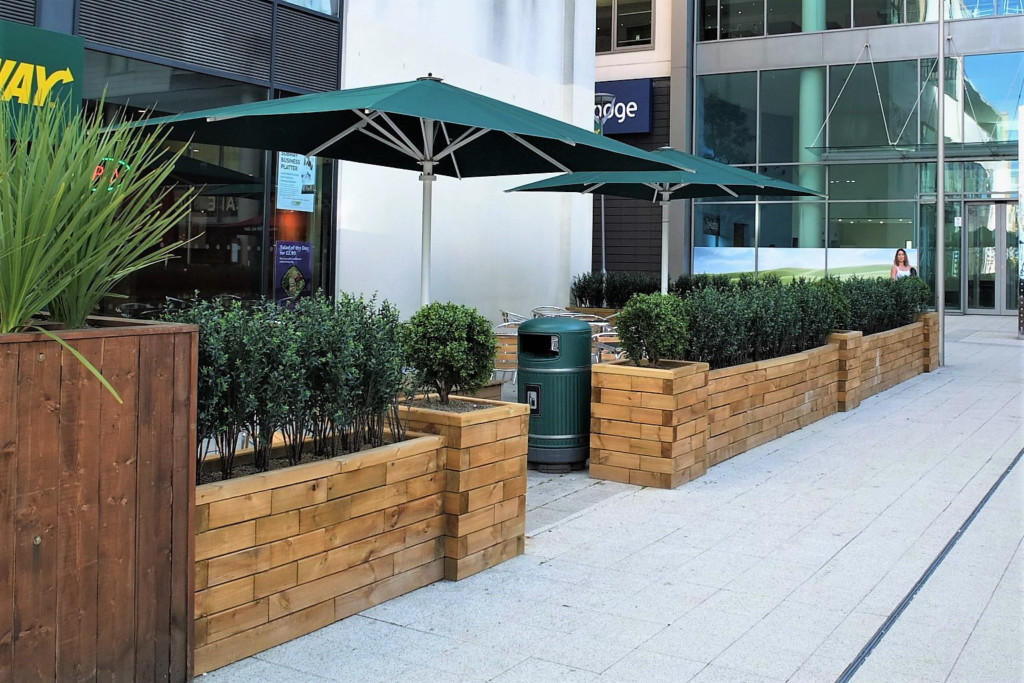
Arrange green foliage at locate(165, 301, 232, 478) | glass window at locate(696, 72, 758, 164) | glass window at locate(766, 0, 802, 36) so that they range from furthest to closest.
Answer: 1. glass window at locate(696, 72, 758, 164)
2. glass window at locate(766, 0, 802, 36)
3. green foliage at locate(165, 301, 232, 478)

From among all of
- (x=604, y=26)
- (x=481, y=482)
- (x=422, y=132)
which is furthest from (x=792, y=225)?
(x=481, y=482)

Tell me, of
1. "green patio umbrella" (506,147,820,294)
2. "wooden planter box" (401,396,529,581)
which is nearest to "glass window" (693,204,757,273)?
"green patio umbrella" (506,147,820,294)

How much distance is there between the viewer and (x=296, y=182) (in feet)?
37.9

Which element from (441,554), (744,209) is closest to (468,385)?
(441,554)

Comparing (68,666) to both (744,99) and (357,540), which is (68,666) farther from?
(744,99)

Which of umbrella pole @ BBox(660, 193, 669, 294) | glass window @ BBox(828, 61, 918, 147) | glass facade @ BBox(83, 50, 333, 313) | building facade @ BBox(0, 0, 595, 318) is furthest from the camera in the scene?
glass window @ BBox(828, 61, 918, 147)

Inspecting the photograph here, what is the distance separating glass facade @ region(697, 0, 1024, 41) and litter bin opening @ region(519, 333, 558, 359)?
820 inches

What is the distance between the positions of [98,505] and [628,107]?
24.4 meters

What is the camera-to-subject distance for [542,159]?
7711mm

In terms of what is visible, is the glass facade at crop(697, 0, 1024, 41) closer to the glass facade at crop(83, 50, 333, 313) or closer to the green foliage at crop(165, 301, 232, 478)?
the glass facade at crop(83, 50, 333, 313)

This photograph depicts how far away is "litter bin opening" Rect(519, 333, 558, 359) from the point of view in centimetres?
Answer: 725

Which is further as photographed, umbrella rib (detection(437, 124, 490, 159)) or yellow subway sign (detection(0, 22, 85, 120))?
yellow subway sign (detection(0, 22, 85, 120))

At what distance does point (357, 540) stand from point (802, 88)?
78.0 feet

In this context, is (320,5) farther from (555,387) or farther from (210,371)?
(210,371)
